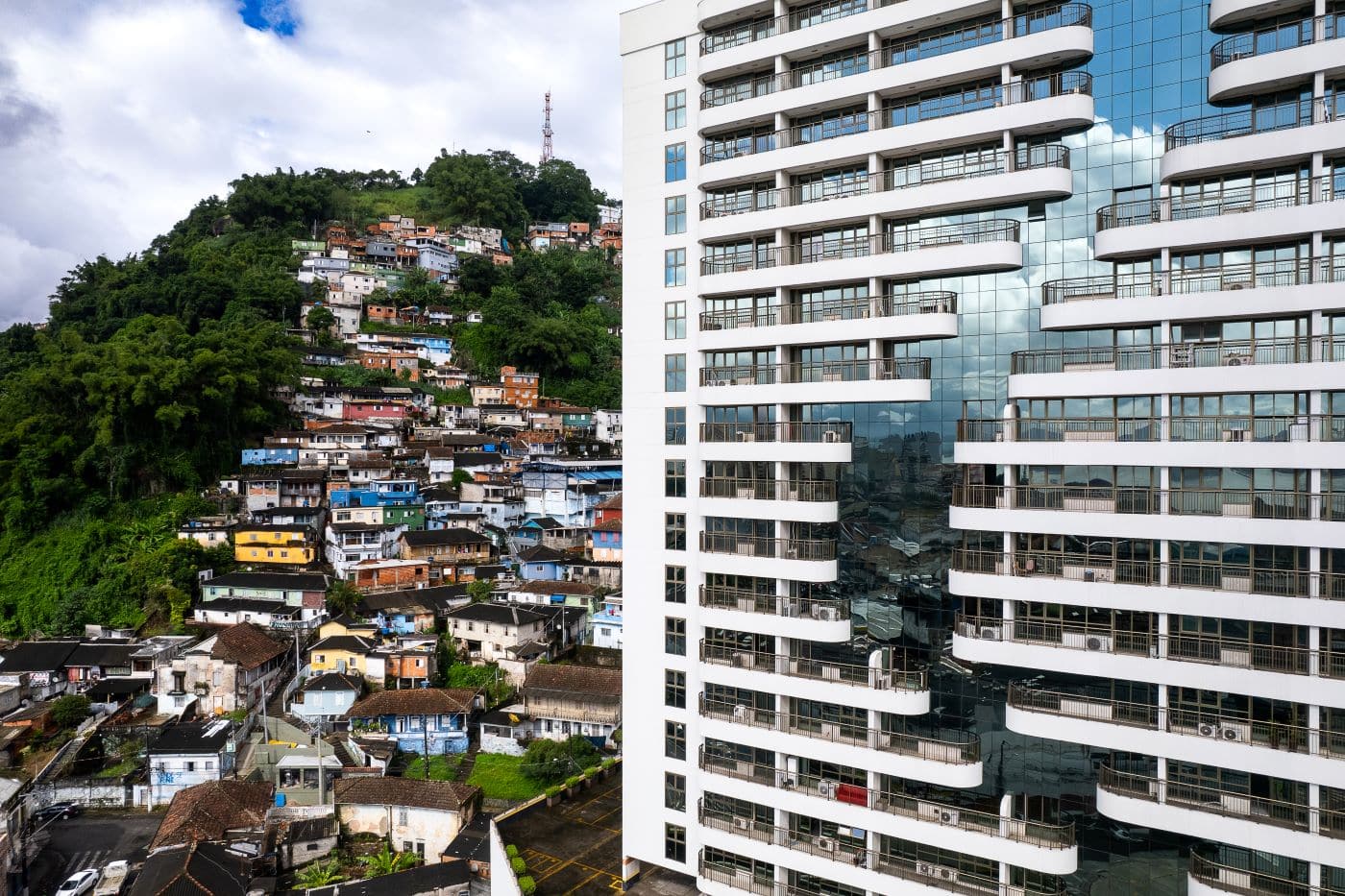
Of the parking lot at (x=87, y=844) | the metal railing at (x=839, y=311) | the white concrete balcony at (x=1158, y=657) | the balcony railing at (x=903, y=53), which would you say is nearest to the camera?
the white concrete balcony at (x=1158, y=657)

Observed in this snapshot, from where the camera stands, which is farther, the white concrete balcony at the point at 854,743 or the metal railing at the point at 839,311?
the metal railing at the point at 839,311

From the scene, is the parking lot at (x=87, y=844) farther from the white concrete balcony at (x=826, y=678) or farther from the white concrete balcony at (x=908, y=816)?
the white concrete balcony at (x=826, y=678)

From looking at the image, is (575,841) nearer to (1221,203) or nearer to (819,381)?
(819,381)

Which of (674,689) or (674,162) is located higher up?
(674,162)

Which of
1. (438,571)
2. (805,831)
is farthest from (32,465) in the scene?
(805,831)

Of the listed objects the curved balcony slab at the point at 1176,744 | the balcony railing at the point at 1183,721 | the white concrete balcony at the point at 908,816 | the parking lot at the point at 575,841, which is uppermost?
the balcony railing at the point at 1183,721

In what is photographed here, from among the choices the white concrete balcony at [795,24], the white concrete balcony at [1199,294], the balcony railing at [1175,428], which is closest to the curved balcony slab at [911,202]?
the white concrete balcony at [1199,294]

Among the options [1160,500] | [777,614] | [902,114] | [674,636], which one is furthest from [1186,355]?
[674,636]
